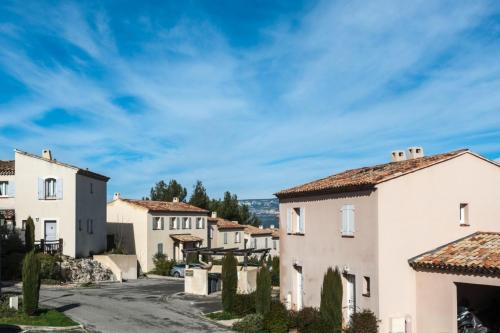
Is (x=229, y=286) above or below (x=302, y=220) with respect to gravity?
below

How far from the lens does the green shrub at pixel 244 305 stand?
28125 millimetres

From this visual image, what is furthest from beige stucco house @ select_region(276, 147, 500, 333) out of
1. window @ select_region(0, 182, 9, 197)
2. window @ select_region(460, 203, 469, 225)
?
window @ select_region(0, 182, 9, 197)

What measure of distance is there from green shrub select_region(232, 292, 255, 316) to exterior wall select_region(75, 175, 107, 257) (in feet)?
62.6

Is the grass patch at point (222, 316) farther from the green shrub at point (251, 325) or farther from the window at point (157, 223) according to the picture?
the window at point (157, 223)

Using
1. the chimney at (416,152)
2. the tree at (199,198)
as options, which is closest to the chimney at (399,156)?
the chimney at (416,152)

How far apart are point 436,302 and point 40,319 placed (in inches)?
670

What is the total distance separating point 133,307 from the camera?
29812 mm

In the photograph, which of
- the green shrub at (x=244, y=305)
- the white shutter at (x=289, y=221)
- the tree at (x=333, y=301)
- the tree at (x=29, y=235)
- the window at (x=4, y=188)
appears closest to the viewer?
the tree at (x=333, y=301)

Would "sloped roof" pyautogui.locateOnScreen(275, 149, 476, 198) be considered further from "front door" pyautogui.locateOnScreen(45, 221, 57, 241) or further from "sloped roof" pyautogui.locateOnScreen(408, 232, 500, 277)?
"front door" pyautogui.locateOnScreen(45, 221, 57, 241)

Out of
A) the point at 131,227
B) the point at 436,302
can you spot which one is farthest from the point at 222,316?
the point at 131,227

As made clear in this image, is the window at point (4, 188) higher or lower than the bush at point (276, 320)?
higher

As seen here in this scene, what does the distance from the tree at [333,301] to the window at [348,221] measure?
207 centimetres

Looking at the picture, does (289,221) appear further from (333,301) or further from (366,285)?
(333,301)

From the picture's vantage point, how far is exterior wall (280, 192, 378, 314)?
2155 centimetres
